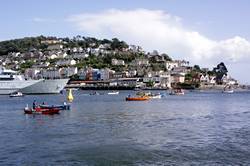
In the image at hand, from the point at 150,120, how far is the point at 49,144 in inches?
840

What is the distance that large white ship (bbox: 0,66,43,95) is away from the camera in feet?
429

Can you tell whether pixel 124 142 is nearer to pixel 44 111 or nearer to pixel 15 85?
pixel 44 111

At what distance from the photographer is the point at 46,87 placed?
137m

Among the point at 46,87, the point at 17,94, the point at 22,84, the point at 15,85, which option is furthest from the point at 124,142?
the point at 46,87

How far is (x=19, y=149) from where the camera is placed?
1337 inches

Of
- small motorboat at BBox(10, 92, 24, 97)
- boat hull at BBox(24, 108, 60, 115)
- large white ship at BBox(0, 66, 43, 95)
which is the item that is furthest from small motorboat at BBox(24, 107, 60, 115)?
large white ship at BBox(0, 66, 43, 95)

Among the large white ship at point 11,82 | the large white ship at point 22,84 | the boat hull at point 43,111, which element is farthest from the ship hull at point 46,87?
the boat hull at point 43,111

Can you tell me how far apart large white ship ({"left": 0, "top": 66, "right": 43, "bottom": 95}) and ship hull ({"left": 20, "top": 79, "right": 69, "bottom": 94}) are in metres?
1.29

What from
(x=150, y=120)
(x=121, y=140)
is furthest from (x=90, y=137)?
(x=150, y=120)

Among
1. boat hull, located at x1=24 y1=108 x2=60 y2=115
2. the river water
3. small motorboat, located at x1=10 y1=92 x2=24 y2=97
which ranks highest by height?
small motorboat, located at x1=10 y1=92 x2=24 y2=97

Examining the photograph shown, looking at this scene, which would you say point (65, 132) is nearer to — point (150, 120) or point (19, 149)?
→ point (19, 149)

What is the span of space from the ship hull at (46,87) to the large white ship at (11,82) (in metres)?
1.29

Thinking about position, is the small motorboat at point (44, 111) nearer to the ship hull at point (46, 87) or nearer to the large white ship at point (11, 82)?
the large white ship at point (11, 82)

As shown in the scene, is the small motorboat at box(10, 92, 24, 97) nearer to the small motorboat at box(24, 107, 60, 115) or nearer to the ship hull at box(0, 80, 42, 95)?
the ship hull at box(0, 80, 42, 95)
